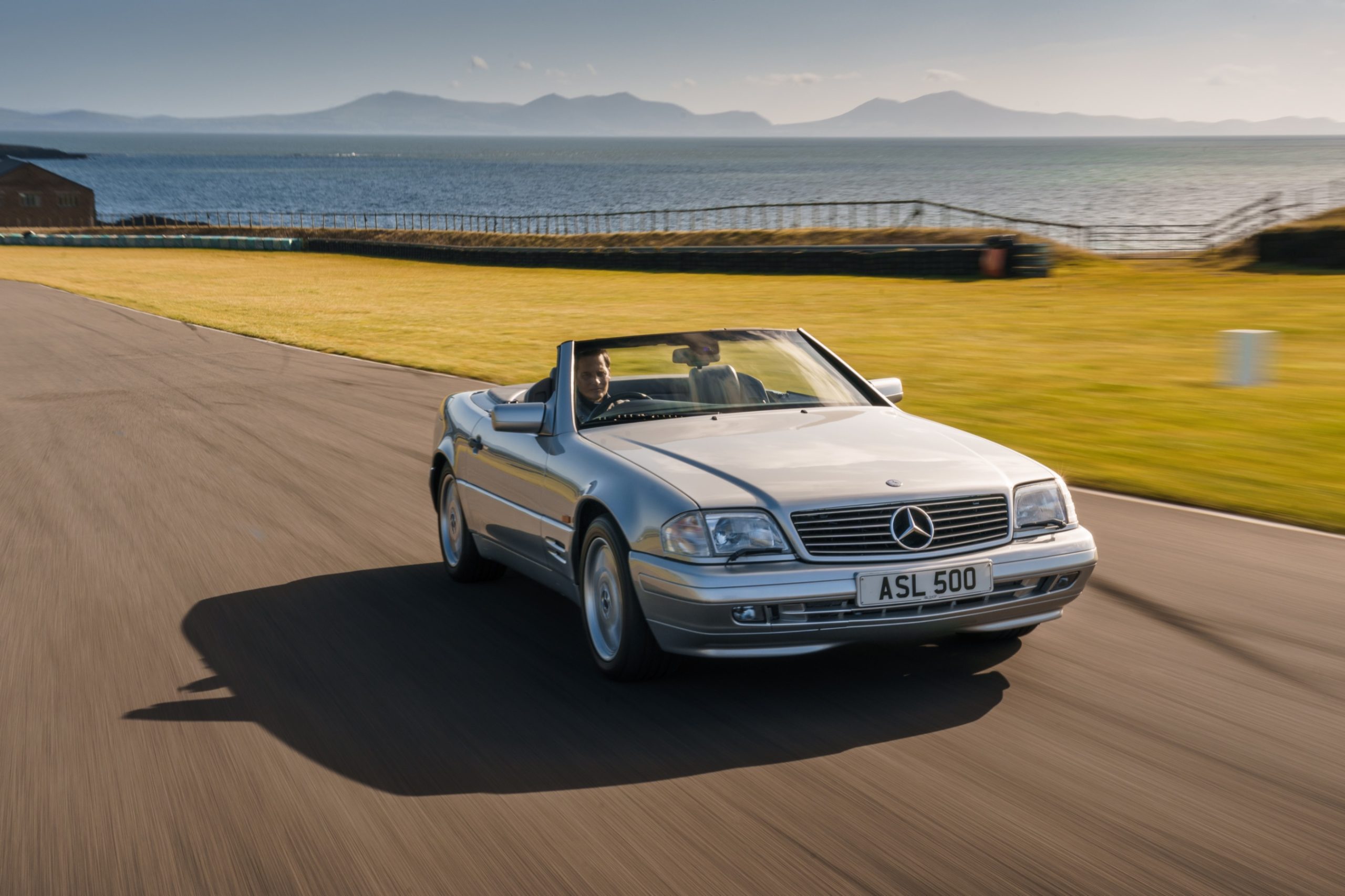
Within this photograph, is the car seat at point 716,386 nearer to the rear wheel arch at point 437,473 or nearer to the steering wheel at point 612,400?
the steering wheel at point 612,400

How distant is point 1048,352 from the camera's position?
18531 mm

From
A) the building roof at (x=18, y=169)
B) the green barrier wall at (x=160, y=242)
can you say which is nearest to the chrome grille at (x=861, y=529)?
the green barrier wall at (x=160, y=242)

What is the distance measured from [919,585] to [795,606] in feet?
1.42

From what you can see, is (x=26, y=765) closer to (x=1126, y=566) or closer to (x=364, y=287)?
(x=1126, y=566)

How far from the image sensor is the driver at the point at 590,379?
6.18 m

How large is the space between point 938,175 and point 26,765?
196 metres

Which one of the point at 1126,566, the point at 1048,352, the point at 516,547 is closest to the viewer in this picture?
the point at 516,547

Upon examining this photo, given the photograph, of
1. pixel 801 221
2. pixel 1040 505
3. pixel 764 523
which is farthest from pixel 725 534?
pixel 801 221

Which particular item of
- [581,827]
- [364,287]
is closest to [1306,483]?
[581,827]

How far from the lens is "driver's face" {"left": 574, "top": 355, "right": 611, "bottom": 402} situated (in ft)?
20.6

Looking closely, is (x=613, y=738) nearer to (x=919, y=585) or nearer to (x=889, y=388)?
(x=919, y=585)

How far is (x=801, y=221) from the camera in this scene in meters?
93.8

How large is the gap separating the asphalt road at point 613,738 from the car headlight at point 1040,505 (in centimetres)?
58

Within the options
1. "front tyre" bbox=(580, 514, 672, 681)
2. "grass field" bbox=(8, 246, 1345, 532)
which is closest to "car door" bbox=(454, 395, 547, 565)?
"front tyre" bbox=(580, 514, 672, 681)
